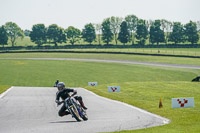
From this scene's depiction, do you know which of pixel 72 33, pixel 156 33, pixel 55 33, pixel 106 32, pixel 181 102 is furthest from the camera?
pixel 72 33

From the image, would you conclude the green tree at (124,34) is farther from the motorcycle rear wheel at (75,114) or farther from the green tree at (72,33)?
the motorcycle rear wheel at (75,114)

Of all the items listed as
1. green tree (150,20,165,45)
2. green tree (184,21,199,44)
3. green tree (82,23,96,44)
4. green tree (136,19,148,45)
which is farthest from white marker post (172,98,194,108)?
green tree (82,23,96,44)

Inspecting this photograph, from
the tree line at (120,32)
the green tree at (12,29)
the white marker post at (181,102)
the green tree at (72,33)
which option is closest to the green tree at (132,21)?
the tree line at (120,32)

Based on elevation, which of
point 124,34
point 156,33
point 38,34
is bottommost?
point 124,34

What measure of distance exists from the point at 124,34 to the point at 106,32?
10.5m

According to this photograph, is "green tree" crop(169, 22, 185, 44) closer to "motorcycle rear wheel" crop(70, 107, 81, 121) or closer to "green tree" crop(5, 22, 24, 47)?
"green tree" crop(5, 22, 24, 47)

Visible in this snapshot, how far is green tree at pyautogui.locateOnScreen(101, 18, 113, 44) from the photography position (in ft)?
571

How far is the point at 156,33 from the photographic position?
16912 cm

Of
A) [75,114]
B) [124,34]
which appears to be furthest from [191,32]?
[75,114]

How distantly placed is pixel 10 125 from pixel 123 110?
6.94 m

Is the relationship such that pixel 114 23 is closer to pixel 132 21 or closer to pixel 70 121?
pixel 132 21

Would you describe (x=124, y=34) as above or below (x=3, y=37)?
above

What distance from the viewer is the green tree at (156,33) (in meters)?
168

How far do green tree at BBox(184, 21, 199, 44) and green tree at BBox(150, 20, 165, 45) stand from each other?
11.8 metres
